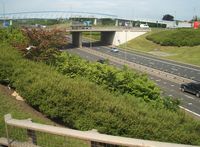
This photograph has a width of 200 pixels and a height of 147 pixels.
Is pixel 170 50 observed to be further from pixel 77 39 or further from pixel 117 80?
pixel 117 80

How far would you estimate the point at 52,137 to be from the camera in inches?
273

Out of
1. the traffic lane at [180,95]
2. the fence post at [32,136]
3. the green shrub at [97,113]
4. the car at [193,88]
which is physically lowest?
the traffic lane at [180,95]

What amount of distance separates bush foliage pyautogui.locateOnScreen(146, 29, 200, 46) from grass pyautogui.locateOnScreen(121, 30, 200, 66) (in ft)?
5.08

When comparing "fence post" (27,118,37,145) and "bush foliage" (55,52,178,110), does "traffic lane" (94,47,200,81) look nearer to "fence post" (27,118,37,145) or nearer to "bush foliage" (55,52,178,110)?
"bush foliage" (55,52,178,110)

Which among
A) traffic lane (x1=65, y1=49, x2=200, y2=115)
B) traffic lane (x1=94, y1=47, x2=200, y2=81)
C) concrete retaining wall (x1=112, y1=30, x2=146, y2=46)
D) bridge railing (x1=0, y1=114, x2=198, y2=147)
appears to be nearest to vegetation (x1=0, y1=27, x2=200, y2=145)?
bridge railing (x1=0, y1=114, x2=198, y2=147)

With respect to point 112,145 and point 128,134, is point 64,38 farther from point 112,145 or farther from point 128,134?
point 112,145

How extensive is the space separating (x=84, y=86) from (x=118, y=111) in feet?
9.85

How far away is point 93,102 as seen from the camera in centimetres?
1368

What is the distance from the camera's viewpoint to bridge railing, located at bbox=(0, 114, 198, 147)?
216 inches

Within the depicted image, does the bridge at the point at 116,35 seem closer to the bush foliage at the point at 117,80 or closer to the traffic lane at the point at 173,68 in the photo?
the traffic lane at the point at 173,68

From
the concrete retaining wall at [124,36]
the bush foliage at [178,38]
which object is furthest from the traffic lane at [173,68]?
the concrete retaining wall at [124,36]

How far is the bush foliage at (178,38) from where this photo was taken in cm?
9495

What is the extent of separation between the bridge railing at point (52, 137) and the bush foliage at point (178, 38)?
298 ft

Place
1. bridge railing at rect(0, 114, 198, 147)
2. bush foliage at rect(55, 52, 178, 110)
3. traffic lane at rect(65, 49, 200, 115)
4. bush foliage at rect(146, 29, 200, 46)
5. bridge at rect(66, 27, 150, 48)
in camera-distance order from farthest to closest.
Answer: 1. bridge at rect(66, 27, 150, 48)
2. bush foliage at rect(146, 29, 200, 46)
3. traffic lane at rect(65, 49, 200, 115)
4. bush foliage at rect(55, 52, 178, 110)
5. bridge railing at rect(0, 114, 198, 147)
